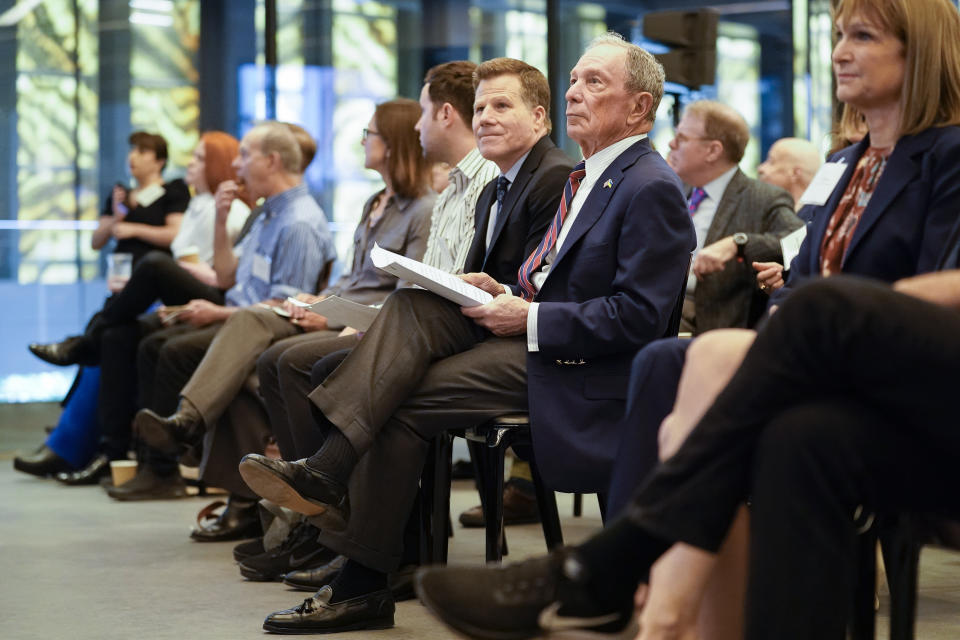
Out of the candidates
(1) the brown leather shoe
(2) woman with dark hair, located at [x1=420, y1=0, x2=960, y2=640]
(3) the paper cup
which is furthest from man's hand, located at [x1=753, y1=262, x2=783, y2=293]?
(3) the paper cup

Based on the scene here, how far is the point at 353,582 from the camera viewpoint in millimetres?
2725

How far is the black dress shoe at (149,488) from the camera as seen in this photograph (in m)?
5.02

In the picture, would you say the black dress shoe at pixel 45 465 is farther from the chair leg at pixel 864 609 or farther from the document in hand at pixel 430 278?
the chair leg at pixel 864 609

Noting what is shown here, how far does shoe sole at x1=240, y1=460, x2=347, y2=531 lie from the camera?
2551mm

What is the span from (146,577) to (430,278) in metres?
1.35

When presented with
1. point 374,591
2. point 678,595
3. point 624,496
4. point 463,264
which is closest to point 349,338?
point 463,264

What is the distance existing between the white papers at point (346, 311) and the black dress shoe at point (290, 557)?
0.62m

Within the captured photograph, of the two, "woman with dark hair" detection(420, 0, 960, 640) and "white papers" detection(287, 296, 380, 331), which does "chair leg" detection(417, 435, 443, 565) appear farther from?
"woman with dark hair" detection(420, 0, 960, 640)

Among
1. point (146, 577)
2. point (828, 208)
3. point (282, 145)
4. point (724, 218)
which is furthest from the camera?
Answer: point (282, 145)

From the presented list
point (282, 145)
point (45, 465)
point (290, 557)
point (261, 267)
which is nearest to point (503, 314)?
point (290, 557)

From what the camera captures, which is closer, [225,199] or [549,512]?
[549,512]

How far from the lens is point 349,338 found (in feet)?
11.9

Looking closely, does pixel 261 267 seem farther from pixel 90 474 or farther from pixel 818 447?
pixel 818 447

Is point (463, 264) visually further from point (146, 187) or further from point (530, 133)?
point (146, 187)
